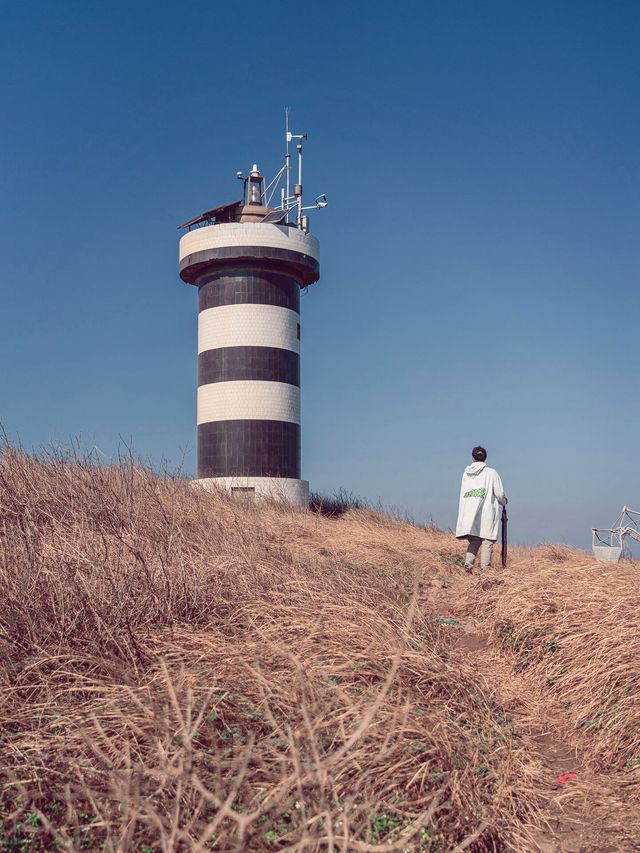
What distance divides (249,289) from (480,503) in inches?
308

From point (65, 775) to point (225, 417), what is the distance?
47.0 ft

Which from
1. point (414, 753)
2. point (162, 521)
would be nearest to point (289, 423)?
point (162, 521)

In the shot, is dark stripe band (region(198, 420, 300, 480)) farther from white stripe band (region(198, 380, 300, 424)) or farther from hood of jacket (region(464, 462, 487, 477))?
hood of jacket (region(464, 462, 487, 477))

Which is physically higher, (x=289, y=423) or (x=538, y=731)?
(x=289, y=423)

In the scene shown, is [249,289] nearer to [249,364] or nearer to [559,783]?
[249,364]

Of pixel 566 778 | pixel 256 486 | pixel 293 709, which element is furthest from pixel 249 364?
pixel 293 709

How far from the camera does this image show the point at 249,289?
17.4 m

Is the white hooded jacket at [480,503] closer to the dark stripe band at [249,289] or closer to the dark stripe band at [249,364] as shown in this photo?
the dark stripe band at [249,364]

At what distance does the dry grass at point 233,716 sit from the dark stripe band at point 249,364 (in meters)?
10.2

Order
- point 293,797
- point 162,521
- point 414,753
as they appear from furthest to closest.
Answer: point 162,521, point 414,753, point 293,797

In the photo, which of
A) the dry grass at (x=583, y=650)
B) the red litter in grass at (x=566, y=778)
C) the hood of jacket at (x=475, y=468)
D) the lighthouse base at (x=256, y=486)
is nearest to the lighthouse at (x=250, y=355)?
the lighthouse base at (x=256, y=486)

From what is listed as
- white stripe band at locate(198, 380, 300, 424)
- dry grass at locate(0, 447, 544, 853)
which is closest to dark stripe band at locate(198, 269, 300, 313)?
white stripe band at locate(198, 380, 300, 424)

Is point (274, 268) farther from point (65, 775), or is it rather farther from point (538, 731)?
point (65, 775)

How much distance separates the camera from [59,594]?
15.8ft
